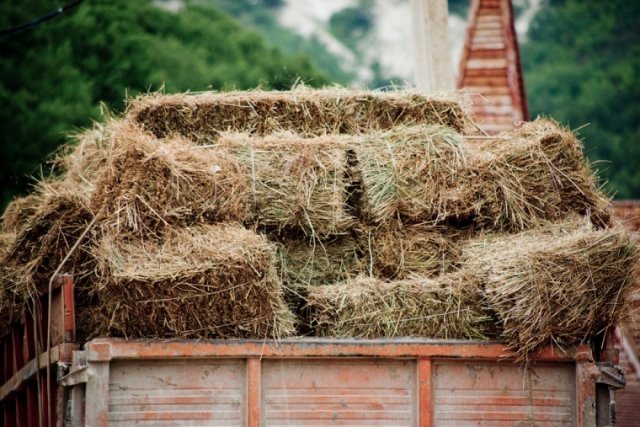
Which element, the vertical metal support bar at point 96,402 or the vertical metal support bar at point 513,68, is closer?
the vertical metal support bar at point 96,402

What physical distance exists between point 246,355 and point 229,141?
1.87m

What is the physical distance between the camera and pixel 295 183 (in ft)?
25.7

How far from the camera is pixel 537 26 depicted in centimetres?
5781

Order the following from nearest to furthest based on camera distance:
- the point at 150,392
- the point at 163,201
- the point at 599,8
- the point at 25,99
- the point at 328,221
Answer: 1. the point at 150,392
2. the point at 163,201
3. the point at 328,221
4. the point at 25,99
5. the point at 599,8

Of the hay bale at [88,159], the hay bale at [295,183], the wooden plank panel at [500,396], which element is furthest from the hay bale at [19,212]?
the wooden plank panel at [500,396]

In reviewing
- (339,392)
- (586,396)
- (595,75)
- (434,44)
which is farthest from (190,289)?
(595,75)

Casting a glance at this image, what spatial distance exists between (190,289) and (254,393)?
0.75 m

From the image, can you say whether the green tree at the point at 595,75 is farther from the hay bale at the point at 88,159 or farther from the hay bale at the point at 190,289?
the hay bale at the point at 190,289

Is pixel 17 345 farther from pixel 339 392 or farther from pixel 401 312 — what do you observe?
pixel 401 312

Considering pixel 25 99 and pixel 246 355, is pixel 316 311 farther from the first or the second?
pixel 25 99

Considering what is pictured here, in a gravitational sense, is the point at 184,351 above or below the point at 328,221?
below

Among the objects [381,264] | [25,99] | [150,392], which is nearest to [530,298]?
[381,264]

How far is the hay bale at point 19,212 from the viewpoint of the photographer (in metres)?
8.78

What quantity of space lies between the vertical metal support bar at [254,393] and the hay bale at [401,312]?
685 millimetres
